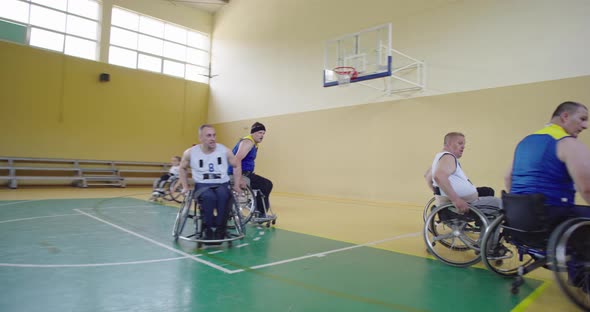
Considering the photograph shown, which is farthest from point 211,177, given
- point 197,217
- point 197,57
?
point 197,57

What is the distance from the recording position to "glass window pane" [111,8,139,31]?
10.1 m

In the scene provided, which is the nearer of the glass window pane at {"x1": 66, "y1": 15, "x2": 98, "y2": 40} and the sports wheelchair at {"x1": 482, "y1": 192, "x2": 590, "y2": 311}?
the sports wheelchair at {"x1": 482, "y1": 192, "x2": 590, "y2": 311}

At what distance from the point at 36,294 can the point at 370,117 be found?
6.59 m

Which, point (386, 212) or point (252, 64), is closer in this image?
point (386, 212)

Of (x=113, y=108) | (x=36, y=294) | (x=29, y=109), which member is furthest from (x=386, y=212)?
(x=29, y=109)

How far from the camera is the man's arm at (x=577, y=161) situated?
167 centimetres

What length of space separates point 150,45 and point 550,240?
11457 millimetres

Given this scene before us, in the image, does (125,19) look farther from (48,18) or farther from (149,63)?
(48,18)

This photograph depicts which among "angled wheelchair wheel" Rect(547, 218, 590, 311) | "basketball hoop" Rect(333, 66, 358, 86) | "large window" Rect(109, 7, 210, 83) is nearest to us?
"angled wheelchair wheel" Rect(547, 218, 590, 311)

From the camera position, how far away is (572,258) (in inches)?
66.2

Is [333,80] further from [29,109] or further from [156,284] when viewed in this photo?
[29,109]

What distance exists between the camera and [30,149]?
8742mm

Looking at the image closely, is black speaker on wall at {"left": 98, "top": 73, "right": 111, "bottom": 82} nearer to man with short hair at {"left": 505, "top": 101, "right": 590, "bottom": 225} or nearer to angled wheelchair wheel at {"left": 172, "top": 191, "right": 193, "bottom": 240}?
angled wheelchair wheel at {"left": 172, "top": 191, "right": 193, "bottom": 240}

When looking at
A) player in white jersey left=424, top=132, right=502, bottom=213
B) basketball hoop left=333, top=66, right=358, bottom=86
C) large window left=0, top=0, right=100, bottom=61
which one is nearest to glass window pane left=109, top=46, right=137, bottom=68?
large window left=0, top=0, right=100, bottom=61
